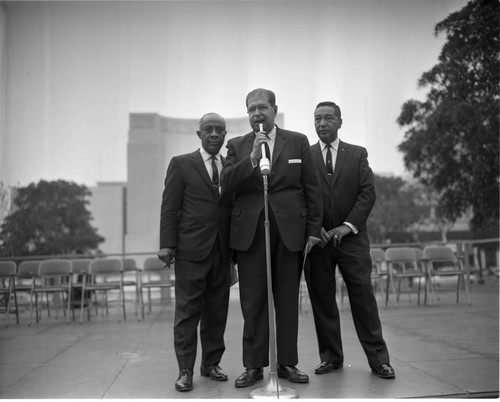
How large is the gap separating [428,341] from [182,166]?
2610mm

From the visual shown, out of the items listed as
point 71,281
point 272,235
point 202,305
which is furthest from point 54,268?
point 272,235

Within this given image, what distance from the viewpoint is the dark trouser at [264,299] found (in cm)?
292

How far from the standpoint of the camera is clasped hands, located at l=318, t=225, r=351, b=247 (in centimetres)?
312

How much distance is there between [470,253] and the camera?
984cm

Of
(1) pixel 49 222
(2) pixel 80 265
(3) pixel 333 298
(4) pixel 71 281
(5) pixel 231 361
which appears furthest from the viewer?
(1) pixel 49 222

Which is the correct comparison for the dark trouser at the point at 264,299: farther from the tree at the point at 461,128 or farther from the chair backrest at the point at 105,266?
the tree at the point at 461,128

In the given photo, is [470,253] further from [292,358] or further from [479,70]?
[292,358]

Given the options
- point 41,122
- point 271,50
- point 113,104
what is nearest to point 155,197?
point 113,104

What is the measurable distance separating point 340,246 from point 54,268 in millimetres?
5330

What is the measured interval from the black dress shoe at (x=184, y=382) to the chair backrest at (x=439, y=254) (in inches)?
211

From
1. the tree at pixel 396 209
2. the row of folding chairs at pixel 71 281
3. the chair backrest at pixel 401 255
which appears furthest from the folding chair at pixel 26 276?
the tree at pixel 396 209

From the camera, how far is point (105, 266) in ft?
24.3

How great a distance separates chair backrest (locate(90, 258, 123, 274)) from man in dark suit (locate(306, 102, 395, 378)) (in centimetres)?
465

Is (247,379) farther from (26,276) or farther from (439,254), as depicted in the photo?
(26,276)
